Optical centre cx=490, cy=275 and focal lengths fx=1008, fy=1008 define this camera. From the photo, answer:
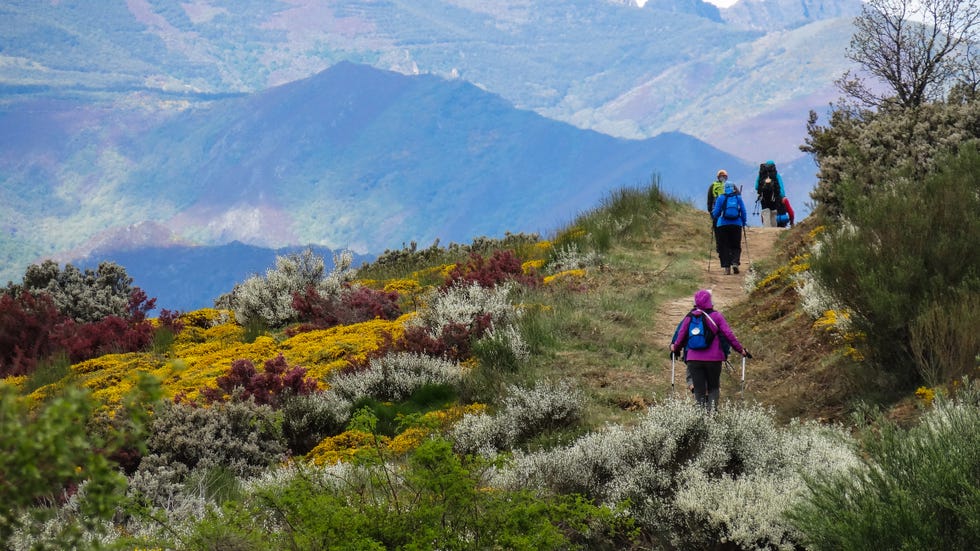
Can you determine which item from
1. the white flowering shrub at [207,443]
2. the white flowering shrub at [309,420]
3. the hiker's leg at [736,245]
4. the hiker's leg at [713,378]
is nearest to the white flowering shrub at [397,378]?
the white flowering shrub at [309,420]

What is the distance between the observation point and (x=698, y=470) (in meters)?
7.25

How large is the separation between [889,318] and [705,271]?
8756 millimetres

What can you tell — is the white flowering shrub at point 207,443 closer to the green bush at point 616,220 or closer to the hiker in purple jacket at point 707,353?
the hiker in purple jacket at point 707,353

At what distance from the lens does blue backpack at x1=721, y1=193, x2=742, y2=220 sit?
17266mm

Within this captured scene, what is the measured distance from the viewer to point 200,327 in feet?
59.3

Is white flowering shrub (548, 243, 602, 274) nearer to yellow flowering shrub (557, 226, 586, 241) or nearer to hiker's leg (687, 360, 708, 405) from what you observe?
yellow flowering shrub (557, 226, 586, 241)

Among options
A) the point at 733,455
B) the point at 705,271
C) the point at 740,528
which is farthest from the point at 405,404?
the point at 705,271

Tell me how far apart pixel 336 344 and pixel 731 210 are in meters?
7.45

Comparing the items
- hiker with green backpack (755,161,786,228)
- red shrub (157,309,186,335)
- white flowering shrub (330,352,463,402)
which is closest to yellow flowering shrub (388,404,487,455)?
white flowering shrub (330,352,463,402)

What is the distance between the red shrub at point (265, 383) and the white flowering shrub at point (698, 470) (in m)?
3.71

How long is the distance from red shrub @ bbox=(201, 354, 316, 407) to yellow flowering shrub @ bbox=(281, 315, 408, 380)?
0.83 metres

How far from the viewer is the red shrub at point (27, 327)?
53.9 ft

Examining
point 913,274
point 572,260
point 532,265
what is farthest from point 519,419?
point 532,265

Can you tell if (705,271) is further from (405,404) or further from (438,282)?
(405,404)
